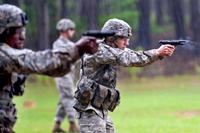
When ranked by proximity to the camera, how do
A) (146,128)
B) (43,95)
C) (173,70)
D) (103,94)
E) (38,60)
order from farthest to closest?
(173,70) < (43,95) < (146,128) < (103,94) < (38,60)

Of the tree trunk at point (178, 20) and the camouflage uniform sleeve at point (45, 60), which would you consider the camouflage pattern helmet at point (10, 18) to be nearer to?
the camouflage uniform sleeve at point (45, 60)

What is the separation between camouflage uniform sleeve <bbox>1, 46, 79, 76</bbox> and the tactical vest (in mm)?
2882

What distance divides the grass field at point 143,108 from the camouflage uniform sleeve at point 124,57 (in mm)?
6977

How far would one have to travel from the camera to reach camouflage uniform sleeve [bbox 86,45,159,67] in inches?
288

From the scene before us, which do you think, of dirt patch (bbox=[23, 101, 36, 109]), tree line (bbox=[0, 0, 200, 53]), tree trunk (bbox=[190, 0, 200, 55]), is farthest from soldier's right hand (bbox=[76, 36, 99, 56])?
tree trunk (bbox=[190, 0, 200, 55])

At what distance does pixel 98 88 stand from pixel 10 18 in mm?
2714

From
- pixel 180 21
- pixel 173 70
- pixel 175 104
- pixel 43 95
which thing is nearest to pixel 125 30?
pixel 175 104

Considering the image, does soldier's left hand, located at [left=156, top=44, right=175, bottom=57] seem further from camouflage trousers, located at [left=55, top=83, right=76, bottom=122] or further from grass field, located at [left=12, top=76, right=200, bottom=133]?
grass field, located at [left=12, top=76, right=200, bottom=133]

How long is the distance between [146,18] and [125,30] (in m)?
43.0

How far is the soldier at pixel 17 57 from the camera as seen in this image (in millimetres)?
4629

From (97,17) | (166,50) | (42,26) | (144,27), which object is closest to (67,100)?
(166,50)

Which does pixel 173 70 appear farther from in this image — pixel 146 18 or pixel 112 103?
pixel 112 103

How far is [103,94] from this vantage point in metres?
7.75

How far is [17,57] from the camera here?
191 inches
